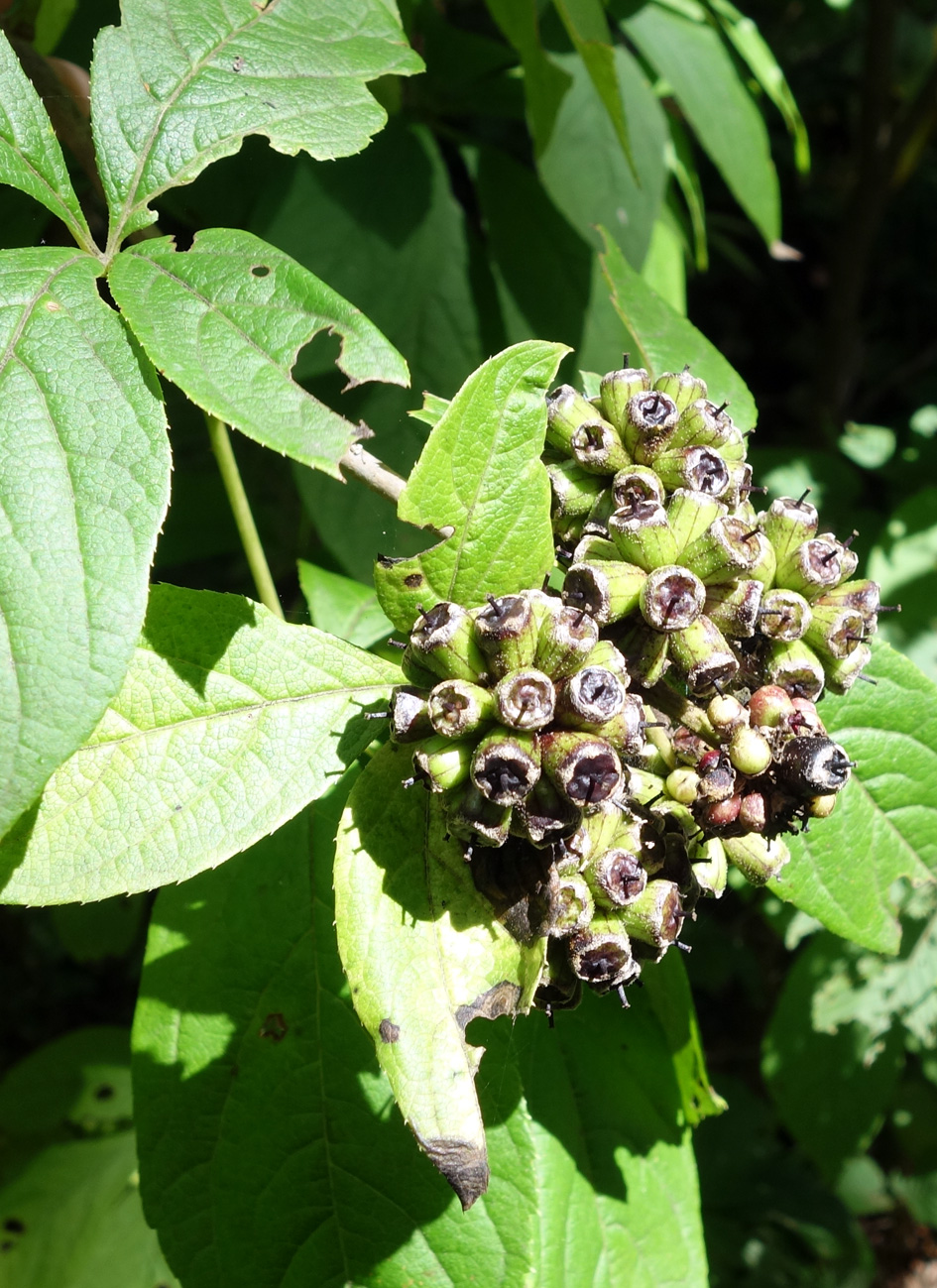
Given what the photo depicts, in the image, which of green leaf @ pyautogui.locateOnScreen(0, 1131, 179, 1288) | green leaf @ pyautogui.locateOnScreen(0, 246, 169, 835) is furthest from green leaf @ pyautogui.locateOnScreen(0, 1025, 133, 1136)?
green leaf @ pyautogui.locateOnScreen(0, 246, 169, 835)

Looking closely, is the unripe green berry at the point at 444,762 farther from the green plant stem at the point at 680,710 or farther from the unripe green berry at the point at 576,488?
the unripe green berry at the point at 576,488

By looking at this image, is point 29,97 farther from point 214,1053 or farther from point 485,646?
point 214,1053

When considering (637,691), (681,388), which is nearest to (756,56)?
(681,388)

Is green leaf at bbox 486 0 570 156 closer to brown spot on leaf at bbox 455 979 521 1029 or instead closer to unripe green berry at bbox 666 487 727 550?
unripe green berry at bbox 666 487 727 550

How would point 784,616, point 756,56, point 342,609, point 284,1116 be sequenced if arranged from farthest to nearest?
A: 1. point 756,56
2. point 342,609
3. point 284,1116
4. point 784,616

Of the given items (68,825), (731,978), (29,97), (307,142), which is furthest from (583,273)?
(731,978)

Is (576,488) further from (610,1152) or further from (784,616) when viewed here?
(610,1152)
